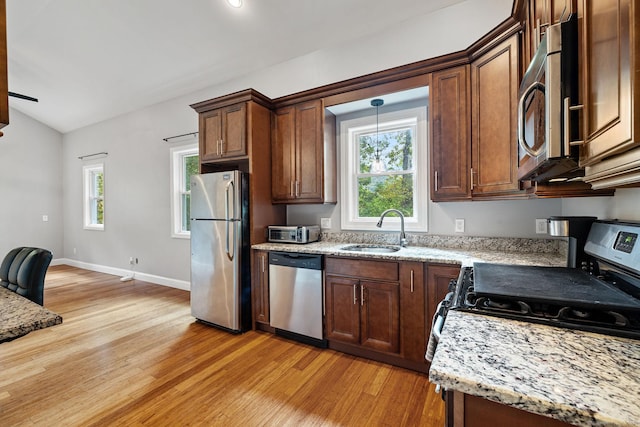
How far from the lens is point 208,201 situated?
2.96 meters

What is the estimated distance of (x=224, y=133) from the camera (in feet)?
10.0

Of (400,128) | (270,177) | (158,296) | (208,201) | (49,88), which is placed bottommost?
(158,296)

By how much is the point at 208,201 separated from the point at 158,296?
2.09m

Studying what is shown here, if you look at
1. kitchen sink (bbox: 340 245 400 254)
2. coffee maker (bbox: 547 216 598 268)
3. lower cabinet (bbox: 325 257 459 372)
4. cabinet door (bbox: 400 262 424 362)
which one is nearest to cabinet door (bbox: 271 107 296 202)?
kitchen sink (bbox: 340 245 400 254)

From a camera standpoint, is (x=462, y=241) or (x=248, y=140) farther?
(x=248, y=140)

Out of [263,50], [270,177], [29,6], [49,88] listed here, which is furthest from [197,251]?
[49,88]

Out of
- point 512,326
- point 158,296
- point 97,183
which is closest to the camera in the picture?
point 512,326

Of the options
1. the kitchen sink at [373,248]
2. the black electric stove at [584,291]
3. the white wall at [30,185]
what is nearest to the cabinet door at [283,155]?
the kitchen sink at [373,248]

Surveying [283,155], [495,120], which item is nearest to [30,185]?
[283,155]

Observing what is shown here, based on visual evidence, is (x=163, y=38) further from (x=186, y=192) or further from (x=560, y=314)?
(x=560, y=314)

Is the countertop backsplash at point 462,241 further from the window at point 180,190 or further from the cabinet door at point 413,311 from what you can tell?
the window at point 180,190

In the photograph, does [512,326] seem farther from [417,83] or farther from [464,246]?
[417,83]

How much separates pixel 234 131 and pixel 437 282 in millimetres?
2407

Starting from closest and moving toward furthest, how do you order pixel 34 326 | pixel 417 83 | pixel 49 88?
1. pixel 34 326
2. pixel 417 83
3. pixel 49 88
